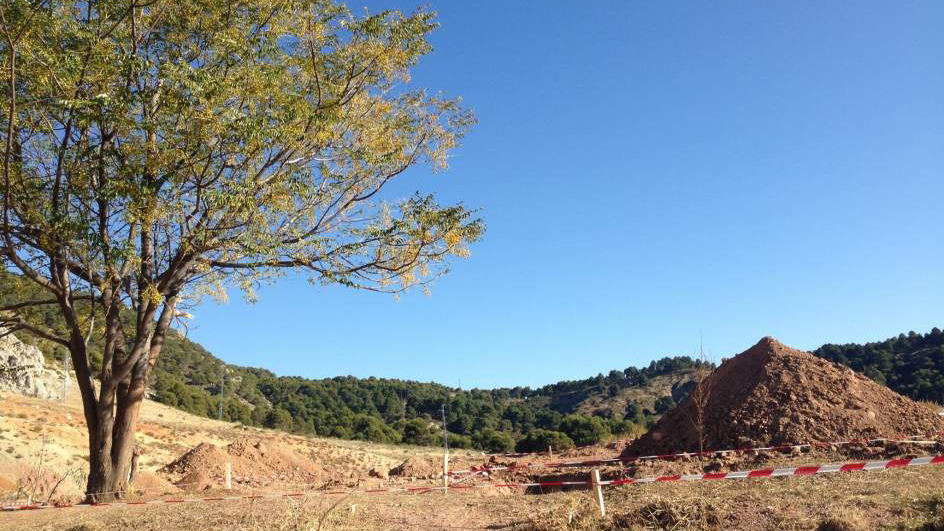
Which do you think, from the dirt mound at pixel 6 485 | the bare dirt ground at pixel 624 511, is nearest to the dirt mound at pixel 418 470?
the bare dirt ground at pixel 624 511

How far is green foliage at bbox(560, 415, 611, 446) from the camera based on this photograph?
2031 inches

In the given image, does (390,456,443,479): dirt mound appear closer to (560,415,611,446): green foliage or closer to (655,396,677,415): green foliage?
(560,415,611,446): green foliage

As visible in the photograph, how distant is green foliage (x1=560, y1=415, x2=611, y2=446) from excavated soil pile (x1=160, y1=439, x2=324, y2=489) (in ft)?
98.3

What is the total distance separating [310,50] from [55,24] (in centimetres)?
389

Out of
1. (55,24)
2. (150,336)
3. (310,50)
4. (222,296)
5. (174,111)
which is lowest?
(150,336)

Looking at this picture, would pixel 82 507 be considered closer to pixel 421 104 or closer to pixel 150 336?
pixel 150 336

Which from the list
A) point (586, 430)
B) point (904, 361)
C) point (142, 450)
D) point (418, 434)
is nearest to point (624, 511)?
point (142, 450)

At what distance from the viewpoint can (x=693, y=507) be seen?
802 centimetres

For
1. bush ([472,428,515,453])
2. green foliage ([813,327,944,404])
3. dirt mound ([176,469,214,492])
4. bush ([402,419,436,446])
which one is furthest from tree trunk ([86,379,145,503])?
bush ([402,419,436,446])

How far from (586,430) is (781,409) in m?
38.8

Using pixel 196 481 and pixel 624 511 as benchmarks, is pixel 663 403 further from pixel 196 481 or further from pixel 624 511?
pixel 624 511

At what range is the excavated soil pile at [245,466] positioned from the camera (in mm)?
21109

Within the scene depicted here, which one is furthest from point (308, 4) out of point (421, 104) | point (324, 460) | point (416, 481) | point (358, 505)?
point (324, 460)

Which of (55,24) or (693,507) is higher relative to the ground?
(55,24)
